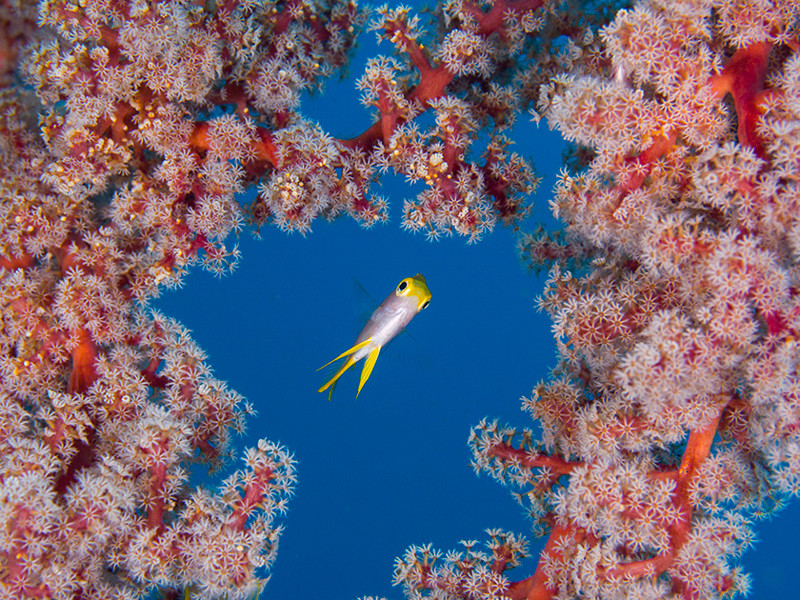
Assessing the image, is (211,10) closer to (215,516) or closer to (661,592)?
(215,516)

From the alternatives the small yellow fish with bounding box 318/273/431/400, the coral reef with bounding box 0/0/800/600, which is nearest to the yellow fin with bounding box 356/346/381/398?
the small yellow fish with bounding box 318/273/431/400

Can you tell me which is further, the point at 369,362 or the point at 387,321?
the point at 369,362

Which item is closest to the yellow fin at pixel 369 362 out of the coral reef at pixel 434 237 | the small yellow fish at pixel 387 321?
the small yellow fish at pixel 387 321

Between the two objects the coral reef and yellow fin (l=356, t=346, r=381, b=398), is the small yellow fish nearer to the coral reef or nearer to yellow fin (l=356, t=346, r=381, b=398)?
yellow fin (l=356, t=346, r=381, b=398)

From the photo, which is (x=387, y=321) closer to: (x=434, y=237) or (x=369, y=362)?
(x=369, y=362)

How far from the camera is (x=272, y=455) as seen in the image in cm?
292

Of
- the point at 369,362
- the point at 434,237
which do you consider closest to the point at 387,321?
the point at 369,362

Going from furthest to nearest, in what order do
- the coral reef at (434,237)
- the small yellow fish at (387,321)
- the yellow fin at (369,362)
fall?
the yellow fin at (369,362) < the small yellow fish at (387,321) < the coral reef at (434,237)

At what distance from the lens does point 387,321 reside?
3689 mm

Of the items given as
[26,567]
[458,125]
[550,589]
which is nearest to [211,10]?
[458,125]

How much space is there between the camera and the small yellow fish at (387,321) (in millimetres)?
3561

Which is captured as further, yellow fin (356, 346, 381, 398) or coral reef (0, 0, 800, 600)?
yellow fin (356, 346, 381, 398)

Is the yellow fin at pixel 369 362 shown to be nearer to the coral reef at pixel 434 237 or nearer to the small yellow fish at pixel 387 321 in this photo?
the small yellow fish at pixel 387 321

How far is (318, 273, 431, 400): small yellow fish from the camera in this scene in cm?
356
